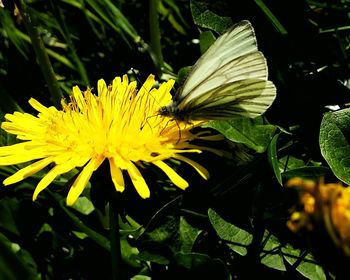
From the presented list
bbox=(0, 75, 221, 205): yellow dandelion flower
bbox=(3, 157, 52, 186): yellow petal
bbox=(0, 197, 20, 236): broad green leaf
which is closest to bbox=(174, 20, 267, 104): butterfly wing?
bbox=(0, 75, 221, 205): yellow dandelion flower

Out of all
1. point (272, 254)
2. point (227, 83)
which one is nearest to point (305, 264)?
point (272, 254)

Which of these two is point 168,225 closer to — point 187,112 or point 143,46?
point 187,112

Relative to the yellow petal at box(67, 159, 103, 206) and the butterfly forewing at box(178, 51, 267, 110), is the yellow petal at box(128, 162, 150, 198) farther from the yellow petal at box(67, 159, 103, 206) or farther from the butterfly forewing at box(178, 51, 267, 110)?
the butterfly forewing at box(178, 51, 267, 110)

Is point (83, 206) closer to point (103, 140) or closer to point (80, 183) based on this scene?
point (103, 140)

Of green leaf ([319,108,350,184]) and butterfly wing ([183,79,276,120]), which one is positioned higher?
butterfly wing ([183,79,276,120])

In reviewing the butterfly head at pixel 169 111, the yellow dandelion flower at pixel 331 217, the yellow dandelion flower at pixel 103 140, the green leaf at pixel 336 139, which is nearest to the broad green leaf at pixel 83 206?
the yellow dandelion flower at pixel 103 140

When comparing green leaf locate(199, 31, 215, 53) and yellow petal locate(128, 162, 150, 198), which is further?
green leaf locate(199, 31, 215, 53)
